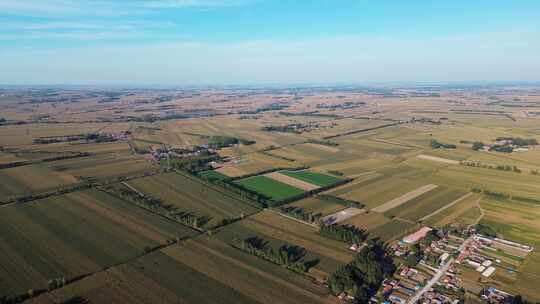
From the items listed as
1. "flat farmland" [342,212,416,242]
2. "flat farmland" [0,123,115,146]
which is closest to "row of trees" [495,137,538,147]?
"flat farmland" [342,212,416,242]

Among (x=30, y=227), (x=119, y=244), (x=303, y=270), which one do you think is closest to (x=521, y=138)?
(x=303, y=270)

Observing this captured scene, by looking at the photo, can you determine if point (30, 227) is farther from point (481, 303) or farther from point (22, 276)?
point (481, 303)

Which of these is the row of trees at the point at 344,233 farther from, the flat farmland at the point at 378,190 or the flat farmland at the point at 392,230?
the flat farmland at the point at 378,190

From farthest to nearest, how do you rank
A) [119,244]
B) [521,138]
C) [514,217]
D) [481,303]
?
1. [521,138]
2. [514,217]
3. [119,244]
4. [481,303]

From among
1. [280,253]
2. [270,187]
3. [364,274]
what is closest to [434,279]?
[364,274]

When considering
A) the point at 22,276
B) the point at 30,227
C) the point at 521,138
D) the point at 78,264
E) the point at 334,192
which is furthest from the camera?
the point at 521,138

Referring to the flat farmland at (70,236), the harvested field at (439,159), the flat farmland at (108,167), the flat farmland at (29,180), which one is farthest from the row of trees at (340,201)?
the flat farmland at (29,180)
